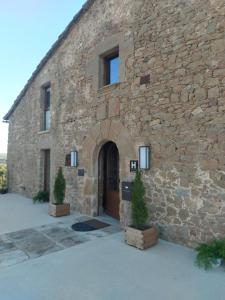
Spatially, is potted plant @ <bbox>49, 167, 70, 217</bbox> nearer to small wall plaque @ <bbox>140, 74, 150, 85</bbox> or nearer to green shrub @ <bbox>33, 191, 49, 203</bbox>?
green shrub @ <bbox>33, 191, 49, 203</bbox>

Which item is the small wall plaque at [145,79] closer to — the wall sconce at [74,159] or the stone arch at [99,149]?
the stone arch at [99,149]

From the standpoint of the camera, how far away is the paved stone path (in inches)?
172

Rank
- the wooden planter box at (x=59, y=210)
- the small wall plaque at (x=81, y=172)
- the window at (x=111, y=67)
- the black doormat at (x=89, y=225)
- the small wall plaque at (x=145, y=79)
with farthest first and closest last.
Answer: the small wall plaque at (x=81, y=172) < the wooden planter box at (x=59, y=210) < the window at (x=111, y=67) < the black doormat at (x=89, y=225) < the small wall plaque at (x=145, y=79)

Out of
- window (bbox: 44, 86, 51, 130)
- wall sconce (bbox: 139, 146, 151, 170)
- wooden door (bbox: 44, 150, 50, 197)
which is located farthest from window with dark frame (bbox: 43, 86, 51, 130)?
wall sconce (bbox: 139, 146, 151, 170)

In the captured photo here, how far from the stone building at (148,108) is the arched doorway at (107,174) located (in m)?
0.03

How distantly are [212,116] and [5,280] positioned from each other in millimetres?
4604

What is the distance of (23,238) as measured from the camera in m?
5.33

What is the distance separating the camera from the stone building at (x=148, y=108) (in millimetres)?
4621

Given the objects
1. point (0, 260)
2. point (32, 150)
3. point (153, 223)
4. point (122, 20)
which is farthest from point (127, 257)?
point (32, 150)

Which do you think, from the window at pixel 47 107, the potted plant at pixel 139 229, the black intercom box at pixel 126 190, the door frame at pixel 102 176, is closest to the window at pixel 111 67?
the door frame at pixel 102 176

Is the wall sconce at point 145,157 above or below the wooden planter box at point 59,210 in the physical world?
above

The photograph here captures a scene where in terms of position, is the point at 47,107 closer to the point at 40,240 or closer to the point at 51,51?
the point at 51,51

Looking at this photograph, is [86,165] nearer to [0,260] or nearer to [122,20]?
[0,260]

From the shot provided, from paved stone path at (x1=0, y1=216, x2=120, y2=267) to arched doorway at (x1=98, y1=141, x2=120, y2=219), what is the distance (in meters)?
1.27
